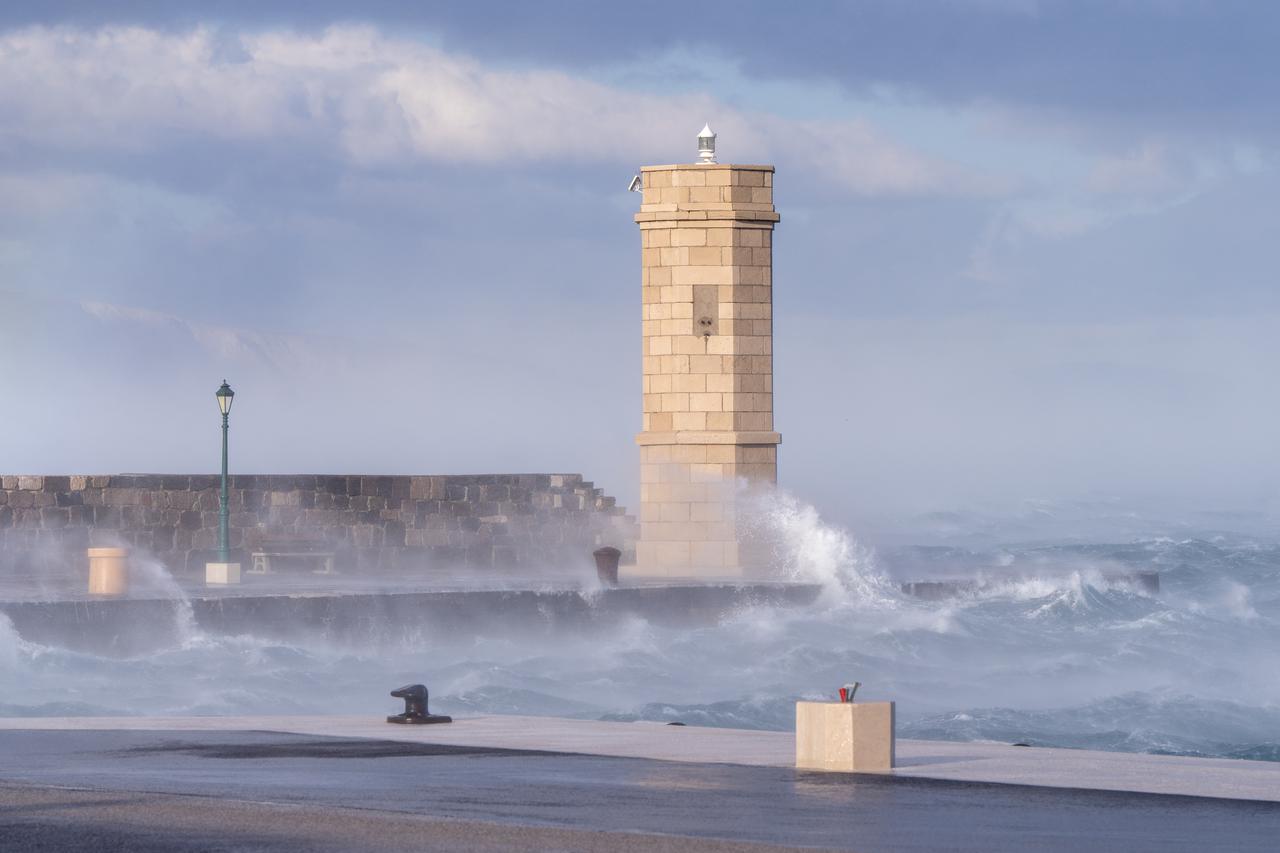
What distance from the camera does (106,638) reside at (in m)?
23.0

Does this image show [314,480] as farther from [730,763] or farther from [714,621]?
[730,763]

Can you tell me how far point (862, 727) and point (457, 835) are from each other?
3.32 meters

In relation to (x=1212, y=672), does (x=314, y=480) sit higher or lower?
higher

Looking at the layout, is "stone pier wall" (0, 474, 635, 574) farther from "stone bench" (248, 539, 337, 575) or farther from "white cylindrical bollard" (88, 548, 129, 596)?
"white cylindrical bollard" (88, 548, 129, 596)

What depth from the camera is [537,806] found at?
31.8ft

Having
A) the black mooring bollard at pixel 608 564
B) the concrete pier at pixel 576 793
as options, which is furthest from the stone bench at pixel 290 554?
the concrete pier at pixel 576 793

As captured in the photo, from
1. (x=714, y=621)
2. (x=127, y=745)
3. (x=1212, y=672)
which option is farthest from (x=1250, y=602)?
(x=127, y=745)

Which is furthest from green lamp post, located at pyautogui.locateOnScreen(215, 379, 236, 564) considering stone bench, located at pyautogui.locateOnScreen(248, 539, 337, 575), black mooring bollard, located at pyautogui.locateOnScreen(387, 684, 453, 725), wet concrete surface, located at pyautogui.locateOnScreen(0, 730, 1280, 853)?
wet concrete surface, located at pyautogui.locateOnScreen(0, 730, 1280, 853)

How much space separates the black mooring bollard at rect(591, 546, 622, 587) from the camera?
29219 millimetres

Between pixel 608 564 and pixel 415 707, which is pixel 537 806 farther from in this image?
A: pixel 608 564

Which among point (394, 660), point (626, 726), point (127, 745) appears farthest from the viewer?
point (394, 660)

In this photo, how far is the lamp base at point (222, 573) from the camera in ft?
92.2

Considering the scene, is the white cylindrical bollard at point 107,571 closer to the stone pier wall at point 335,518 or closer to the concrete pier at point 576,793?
the stone pier wall at point 335,518

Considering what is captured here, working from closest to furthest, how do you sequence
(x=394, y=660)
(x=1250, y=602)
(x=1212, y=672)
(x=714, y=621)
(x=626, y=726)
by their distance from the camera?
(x=626, y=726) < (x=394, y=660) < (x=714, y=621) < (x=1212, y=672) < (x=1250, y=602)
